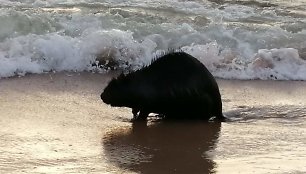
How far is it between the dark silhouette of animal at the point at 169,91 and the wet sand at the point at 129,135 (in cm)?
16

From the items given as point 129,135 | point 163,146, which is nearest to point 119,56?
point 129,135

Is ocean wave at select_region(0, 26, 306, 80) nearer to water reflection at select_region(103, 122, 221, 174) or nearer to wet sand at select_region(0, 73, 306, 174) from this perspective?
wet sand at select_region(0, 73, 306, 174)

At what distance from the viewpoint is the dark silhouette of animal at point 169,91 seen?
6746 millimetres

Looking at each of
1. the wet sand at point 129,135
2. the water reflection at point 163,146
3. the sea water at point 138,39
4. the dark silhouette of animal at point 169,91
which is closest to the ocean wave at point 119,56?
the sea water at point 138,39

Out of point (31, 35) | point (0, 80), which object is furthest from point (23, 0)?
point (0, 80)

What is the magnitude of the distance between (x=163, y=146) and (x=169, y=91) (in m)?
1.26

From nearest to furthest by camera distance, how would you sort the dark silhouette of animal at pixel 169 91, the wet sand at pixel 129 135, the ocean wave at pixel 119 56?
1. the wet sand at pixel 129 135
2. the dark silhouette of animal at pixel 169 91
3. the ocean wave at pixel 119 56

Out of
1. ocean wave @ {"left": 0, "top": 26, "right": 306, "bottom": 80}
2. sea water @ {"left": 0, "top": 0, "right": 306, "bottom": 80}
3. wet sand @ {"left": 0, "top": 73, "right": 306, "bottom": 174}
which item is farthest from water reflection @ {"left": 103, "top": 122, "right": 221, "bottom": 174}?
ocean wave @ {"left": 0, "top": 26, "right": 306, "bottom": 80}

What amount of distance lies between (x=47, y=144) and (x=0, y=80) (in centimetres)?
289

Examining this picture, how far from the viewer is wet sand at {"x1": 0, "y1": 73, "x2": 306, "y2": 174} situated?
4918mm

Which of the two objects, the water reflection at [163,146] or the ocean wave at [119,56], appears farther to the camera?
the ocean wave at [119,56]

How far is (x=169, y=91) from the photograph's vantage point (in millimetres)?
6801

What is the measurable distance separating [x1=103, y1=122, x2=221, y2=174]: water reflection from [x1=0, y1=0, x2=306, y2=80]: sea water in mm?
2634

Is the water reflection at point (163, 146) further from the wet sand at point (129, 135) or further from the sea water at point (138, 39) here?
the sea water at point (138, 39)
